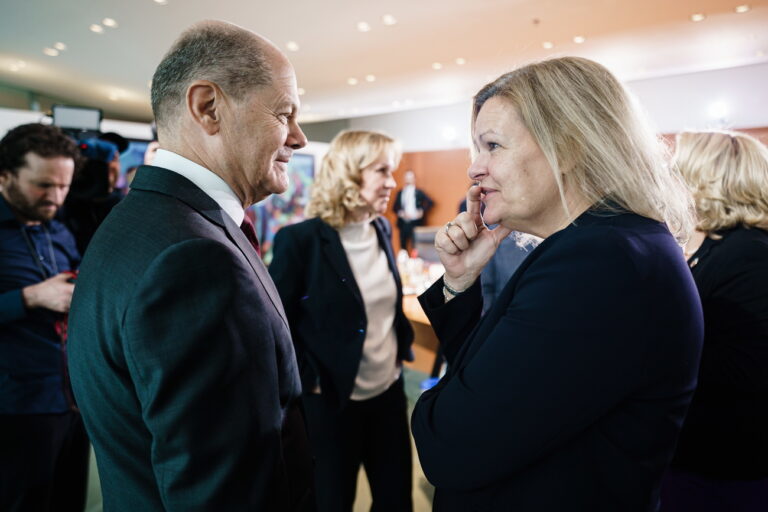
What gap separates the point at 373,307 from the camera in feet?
6.48

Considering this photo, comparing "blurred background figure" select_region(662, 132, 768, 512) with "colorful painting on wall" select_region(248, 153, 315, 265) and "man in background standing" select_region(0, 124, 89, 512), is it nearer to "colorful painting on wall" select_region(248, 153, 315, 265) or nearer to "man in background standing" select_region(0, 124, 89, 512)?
"man in background standing" select_region(0, 124, 89, 512)

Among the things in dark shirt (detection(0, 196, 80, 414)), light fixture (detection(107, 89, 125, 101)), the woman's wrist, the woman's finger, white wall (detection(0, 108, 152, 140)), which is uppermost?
light fixture (detection(107, 89, 125, 101))

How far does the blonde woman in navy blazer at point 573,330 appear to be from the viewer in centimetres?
70

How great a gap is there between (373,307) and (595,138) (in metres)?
1.31

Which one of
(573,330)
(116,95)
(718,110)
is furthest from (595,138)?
(116,95)

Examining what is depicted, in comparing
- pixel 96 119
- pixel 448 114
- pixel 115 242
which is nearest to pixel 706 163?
pixel 115 242

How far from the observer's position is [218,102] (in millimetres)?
845

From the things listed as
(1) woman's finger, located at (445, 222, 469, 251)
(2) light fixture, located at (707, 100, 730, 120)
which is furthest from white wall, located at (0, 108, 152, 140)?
(2) light fixture, located at (707, 100, 730, 120)

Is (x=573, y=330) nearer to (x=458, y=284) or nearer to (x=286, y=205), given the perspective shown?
(x=458, y=284)

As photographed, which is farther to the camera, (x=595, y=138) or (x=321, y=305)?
(x=321, y=305)

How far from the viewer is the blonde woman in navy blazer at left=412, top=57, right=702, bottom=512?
27.5 inches

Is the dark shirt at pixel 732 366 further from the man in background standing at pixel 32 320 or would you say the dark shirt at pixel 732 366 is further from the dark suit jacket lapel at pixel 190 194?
the man in background standing at pixel 32 320

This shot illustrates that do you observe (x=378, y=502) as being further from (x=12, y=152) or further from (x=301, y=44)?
(x=301, y=44)

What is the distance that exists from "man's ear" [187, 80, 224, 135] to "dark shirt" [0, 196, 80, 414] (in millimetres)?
1406
